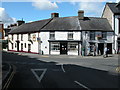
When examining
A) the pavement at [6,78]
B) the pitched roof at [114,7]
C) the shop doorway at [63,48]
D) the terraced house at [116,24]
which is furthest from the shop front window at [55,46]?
the pavement at [6,78]

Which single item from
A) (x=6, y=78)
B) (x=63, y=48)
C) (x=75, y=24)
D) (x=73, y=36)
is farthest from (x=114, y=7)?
(x=6, y=78)

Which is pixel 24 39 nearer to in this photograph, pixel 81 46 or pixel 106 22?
pixel 81 46

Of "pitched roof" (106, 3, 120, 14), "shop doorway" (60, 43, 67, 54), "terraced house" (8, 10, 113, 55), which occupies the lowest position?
"shop doorway" (60, 43, 67, 54)

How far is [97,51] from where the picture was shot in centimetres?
3778

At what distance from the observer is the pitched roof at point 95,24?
124 ft

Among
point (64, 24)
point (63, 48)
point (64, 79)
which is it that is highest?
point (64, 24)

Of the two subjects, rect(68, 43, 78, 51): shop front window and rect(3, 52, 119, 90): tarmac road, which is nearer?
rect(3, 52, 119, 90): tarmac road

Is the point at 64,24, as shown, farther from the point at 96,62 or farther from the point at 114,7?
the point at 96,62

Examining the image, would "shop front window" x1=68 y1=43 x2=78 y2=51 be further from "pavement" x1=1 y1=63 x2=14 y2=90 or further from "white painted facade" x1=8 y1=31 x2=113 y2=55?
"pavement" x1=1 y1=63 x2=14 y2=90

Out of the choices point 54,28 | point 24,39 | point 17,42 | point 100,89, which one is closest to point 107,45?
point 54,28

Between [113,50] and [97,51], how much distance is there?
3.08 m

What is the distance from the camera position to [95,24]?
39531mm

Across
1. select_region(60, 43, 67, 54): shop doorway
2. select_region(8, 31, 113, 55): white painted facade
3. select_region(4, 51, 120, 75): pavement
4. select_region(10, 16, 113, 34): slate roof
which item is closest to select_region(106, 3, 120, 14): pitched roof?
select_region(10, 16, 113, 34): slate roof

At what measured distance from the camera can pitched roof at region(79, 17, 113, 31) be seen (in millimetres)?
37941
